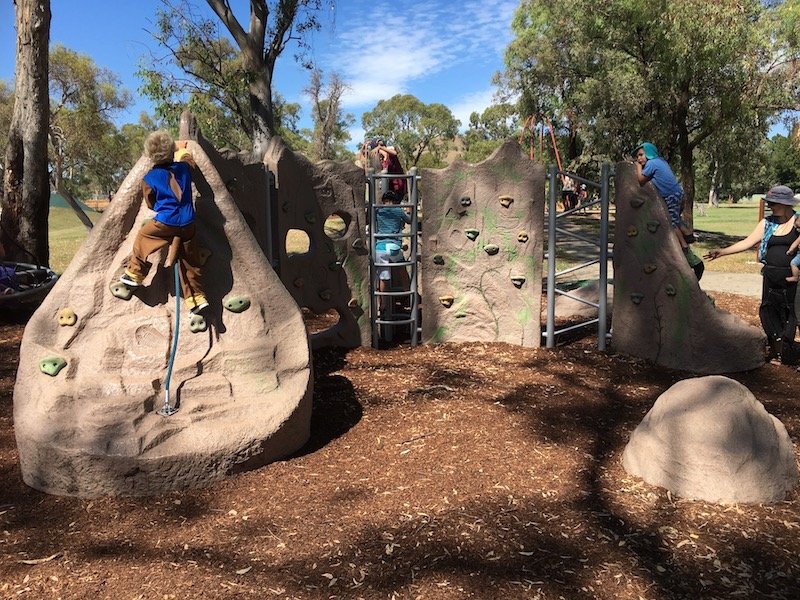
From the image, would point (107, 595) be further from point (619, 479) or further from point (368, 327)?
point (368, 327)

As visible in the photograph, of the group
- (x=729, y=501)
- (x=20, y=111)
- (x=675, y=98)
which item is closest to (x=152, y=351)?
(x=729, y=501)

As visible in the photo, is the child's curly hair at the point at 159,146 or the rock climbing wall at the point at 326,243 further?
the rock climbing wall at the point at 326,243

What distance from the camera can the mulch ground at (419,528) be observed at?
2.80m

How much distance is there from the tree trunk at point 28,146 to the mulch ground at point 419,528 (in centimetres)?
460

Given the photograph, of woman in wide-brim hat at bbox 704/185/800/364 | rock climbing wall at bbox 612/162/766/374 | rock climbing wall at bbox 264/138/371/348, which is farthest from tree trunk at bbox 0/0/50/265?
woman in wide-brim hat at bbox 704/185/800/364

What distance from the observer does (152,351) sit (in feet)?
13.0

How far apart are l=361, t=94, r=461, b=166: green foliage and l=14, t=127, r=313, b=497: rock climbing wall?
57.3 metres

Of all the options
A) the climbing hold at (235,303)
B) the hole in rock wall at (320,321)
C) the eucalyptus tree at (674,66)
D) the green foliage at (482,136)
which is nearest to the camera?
the climbing hold at (235,303)

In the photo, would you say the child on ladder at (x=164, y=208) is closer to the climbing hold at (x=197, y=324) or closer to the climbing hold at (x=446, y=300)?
the climbing hold at (x=197, y=324)

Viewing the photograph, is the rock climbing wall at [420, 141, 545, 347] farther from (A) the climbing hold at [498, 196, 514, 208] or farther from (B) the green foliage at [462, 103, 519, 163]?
(B) the green foliage at [462, 103, 519, 163]

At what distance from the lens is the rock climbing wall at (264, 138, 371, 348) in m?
6.04

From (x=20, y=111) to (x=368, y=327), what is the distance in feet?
18.3

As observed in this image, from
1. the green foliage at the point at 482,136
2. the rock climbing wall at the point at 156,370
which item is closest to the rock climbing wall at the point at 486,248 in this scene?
the rock climbing wall at the point at 156,370

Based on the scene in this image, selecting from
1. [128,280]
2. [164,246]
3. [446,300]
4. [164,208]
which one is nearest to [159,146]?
[164,208]
